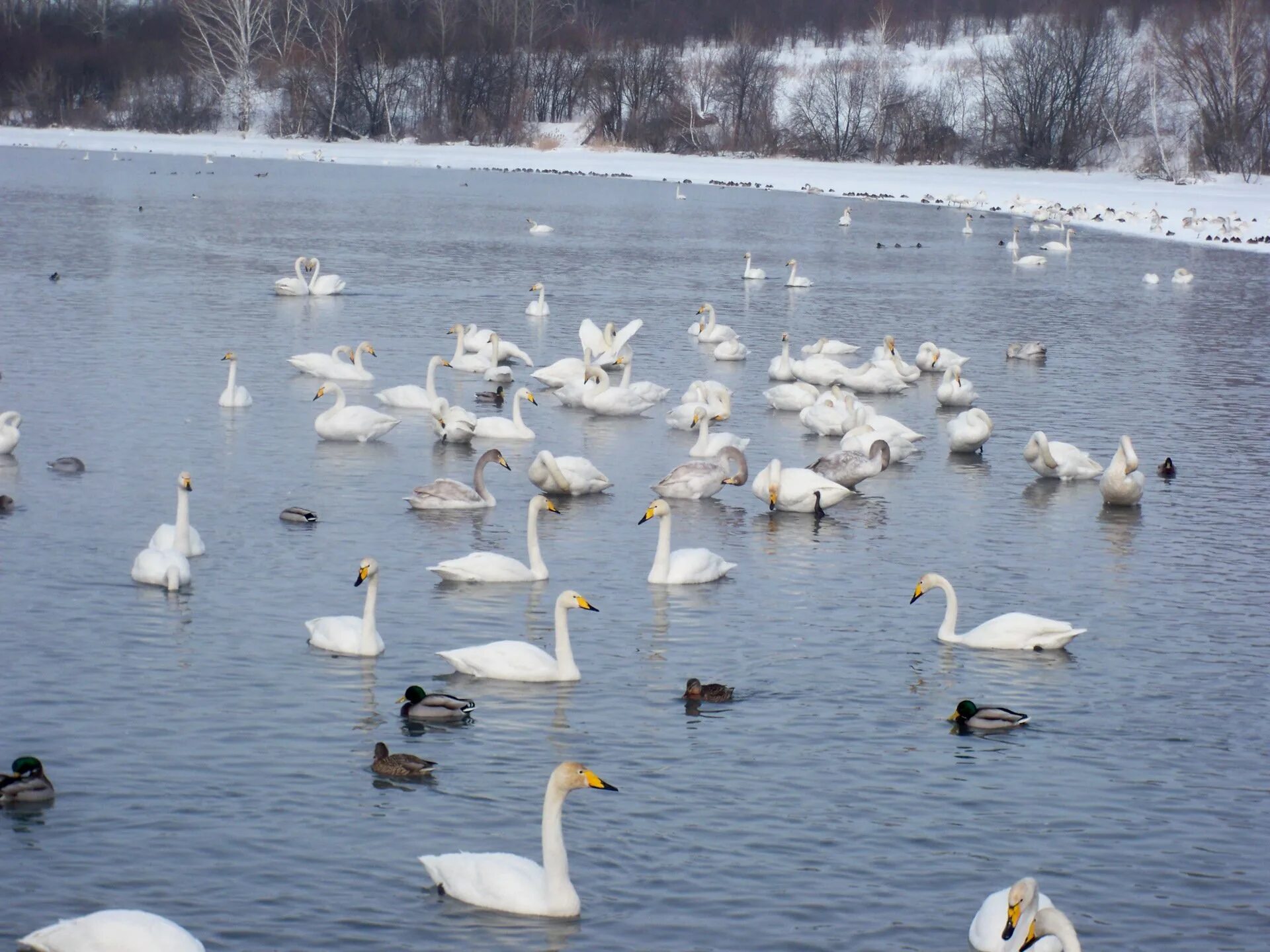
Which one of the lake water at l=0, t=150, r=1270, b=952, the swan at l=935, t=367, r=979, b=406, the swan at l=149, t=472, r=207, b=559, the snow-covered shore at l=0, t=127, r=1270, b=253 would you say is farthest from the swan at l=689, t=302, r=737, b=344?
the snow-covered shore at l=0, t=127, r=1270, b=253

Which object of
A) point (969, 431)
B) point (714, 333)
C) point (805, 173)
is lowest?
point (969, 431)

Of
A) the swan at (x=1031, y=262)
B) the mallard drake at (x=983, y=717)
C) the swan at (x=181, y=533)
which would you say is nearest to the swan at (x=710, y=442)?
the swan at (x=181, y=533)

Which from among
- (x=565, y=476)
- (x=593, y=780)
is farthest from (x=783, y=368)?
(x=593, y=780)

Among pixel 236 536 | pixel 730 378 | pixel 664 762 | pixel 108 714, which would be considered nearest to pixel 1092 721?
pixel 664 762

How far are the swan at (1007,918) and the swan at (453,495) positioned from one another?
7.73 metres

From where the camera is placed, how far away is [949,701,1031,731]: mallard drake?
988cm

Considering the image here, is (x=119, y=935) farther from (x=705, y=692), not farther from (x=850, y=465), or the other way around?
(x=850, y=465)

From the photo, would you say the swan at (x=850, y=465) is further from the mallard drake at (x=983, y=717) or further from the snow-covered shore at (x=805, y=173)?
the snow-covered shore at (x=805, y=173)

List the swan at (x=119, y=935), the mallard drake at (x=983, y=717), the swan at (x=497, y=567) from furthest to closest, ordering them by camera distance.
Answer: the swan at (x=497, y=567), the mallard drake at (x=983, y=717), the swan at (x=119, y=935)

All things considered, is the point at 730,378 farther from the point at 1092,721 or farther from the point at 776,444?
the point at 1092,721

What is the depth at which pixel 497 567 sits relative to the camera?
12.5 metres

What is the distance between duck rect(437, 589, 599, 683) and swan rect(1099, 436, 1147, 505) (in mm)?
6912

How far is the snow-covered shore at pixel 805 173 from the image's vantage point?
184 feet

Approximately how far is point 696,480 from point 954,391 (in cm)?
617
